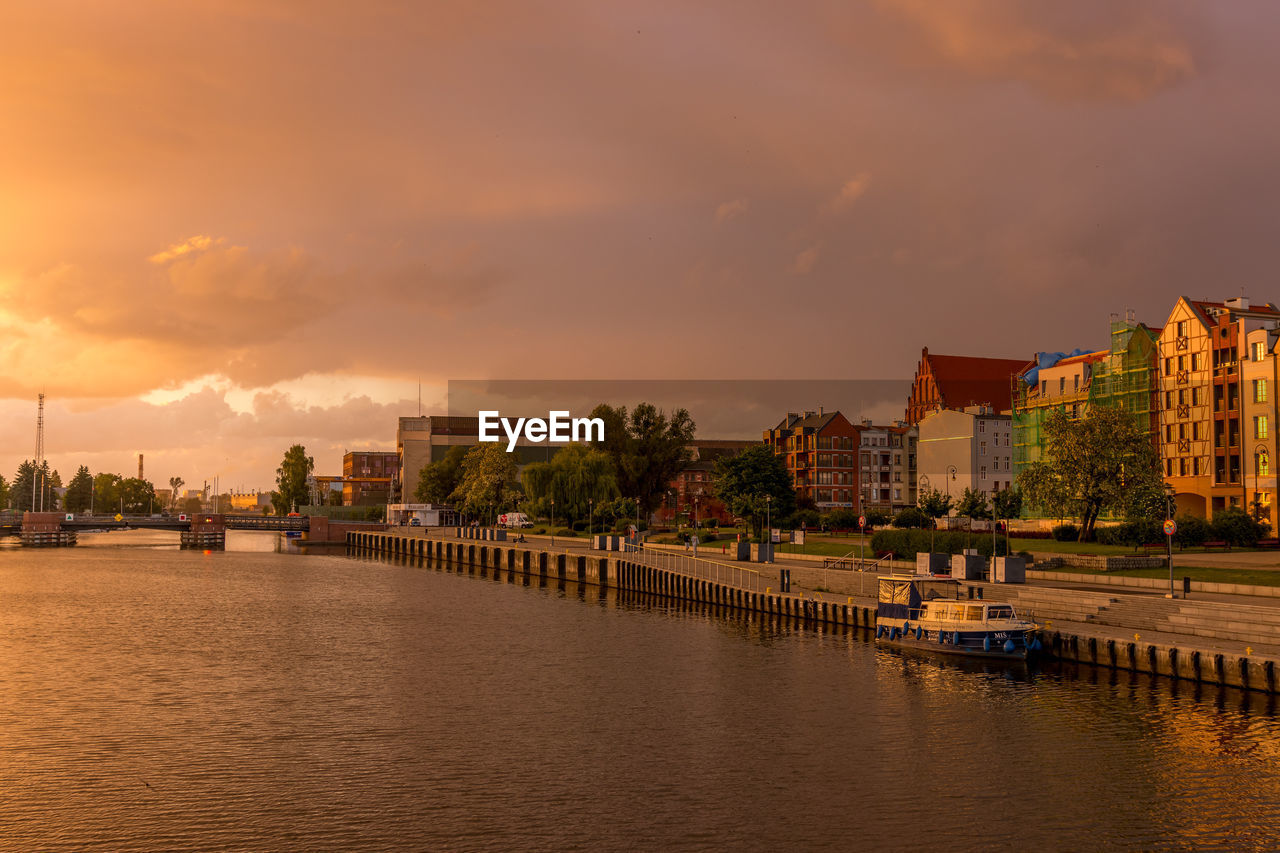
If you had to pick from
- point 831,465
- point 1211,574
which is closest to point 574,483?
point 831,465

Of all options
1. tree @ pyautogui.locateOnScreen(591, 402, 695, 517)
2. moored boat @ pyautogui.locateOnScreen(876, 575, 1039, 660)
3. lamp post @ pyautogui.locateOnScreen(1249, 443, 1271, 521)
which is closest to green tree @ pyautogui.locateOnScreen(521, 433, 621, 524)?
tree @ pyautogui.locateOnScreen(591, 402, 695, 517)

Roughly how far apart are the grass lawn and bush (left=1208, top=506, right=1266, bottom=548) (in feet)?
60.4

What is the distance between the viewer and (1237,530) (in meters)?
78.9

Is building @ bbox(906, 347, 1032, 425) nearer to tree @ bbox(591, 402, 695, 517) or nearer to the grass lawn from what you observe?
tree @ bbox(591, 402, 695, 517)

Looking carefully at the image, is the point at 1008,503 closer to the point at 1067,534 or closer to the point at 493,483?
the point at 1067,534

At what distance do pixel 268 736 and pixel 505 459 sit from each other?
146503mm

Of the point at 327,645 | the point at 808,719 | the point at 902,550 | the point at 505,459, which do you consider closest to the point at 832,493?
the point at 505,459

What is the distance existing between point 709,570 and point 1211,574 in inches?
1560

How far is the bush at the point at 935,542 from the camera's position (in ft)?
251

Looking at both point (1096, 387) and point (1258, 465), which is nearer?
point (1258, 465)

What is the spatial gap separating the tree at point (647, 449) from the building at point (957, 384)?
45393mm

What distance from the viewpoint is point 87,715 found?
43062 millimetres

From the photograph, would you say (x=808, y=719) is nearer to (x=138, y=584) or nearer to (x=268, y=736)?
(x=268, y=736)

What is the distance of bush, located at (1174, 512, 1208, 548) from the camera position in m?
76.3
